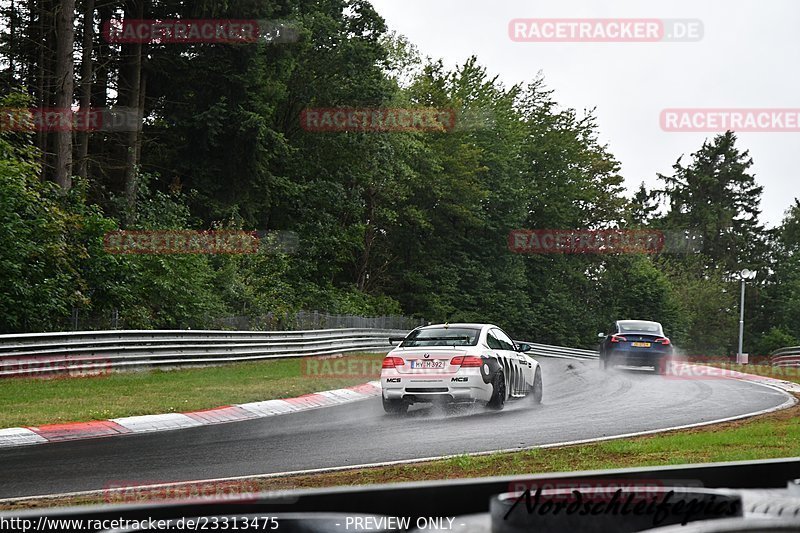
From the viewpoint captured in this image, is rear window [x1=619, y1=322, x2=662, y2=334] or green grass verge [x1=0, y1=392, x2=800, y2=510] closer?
green grass verge [x1=0, y1=392, x2=800, y2=510]

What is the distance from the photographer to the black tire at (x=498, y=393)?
15.2m

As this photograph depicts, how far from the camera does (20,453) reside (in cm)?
1026

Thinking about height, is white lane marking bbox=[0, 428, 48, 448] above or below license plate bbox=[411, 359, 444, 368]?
below

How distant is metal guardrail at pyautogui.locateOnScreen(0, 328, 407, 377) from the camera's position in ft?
58.4

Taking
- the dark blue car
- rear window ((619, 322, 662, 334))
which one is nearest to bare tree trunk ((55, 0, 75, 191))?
the dark blue car

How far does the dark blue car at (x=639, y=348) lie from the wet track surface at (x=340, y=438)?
719 centimetres

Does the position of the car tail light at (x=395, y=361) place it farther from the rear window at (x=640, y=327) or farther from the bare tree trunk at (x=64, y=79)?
the bare tree trunk at (x=64, y=79)

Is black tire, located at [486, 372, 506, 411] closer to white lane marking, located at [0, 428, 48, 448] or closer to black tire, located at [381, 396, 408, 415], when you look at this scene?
black tire, located at [381, 396, 408, 415]

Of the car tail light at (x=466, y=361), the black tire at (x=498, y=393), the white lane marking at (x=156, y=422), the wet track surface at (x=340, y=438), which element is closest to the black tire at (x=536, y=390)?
the wet track surface at (x=340, y=438)

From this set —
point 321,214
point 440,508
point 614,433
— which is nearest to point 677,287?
point 321,214

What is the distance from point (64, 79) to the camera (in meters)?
27.0

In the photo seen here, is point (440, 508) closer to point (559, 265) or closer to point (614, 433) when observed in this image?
point (614, 433)

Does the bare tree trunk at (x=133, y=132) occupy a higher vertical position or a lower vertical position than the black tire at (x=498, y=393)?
higher

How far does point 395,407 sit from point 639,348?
13.7m
